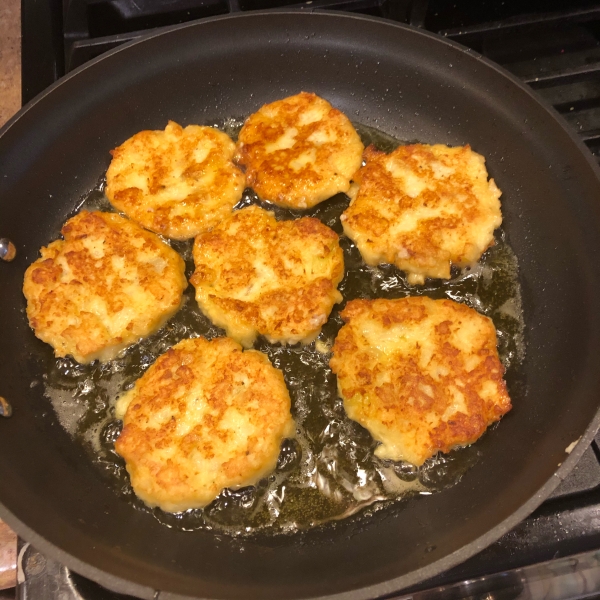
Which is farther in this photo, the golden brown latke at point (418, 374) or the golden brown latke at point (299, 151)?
the golden brown latke at point (299, 151)

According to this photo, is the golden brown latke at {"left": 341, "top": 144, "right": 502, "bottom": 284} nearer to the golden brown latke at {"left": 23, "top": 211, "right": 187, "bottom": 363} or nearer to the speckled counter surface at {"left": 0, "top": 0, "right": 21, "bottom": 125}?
the golden brown latke at {"left": 23, "top": 211, "right": 187, "bottom": 363}

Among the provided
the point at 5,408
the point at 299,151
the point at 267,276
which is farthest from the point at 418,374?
the point at 5,408

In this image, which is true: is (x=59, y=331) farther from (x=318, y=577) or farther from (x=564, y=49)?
(x=564, y=49)

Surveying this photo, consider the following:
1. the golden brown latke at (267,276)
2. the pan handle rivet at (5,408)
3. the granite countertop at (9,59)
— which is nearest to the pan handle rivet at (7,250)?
the pan handle rivet at (5,408)

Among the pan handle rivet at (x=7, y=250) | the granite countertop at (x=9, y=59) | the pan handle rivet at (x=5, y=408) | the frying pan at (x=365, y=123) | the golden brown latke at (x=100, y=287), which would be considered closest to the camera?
the frying pan at (x=365, y=123)

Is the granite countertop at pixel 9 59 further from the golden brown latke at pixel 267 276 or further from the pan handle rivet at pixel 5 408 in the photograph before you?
the pan handle rivet at pixel 5 408

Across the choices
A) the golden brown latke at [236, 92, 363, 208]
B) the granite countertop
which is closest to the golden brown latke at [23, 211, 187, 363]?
the golden brown latke at [236, 92, 363, 208]
